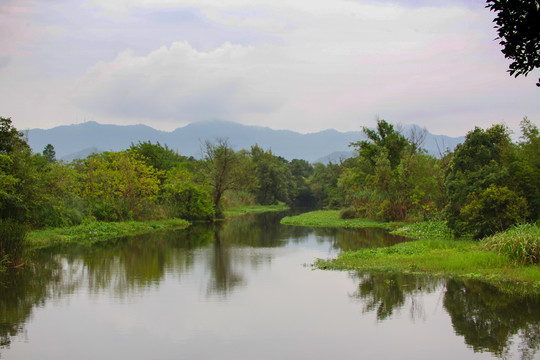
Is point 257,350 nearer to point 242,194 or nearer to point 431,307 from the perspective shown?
point 431,307

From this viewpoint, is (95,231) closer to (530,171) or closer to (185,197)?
(185,197)

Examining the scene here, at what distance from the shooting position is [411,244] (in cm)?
2306

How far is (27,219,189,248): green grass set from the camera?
25.3m

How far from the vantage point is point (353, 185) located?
47531 millimetres

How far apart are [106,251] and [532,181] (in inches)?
833

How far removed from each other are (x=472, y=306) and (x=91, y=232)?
2359 cm

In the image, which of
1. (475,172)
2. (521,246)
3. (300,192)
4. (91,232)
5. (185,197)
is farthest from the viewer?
(300,192)

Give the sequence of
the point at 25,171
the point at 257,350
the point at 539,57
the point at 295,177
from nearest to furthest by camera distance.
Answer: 1. the point at 539,57
2. the point at 257,350
3. the point at 25,171
4. the point at 295,177

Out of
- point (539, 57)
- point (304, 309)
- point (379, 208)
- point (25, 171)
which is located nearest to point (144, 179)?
point (25, 171)

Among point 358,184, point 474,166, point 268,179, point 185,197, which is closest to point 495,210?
point 474,166

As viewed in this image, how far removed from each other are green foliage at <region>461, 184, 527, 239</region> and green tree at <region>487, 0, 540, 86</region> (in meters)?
15.5

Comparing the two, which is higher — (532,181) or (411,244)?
(532,181)

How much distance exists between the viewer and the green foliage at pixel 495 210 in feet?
69.5

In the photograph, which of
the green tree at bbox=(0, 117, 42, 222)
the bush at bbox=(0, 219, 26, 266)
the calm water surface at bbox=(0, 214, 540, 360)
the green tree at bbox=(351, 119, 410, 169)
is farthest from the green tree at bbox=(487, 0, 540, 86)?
the green tree at bbox=(351, 119, 410, 169)
